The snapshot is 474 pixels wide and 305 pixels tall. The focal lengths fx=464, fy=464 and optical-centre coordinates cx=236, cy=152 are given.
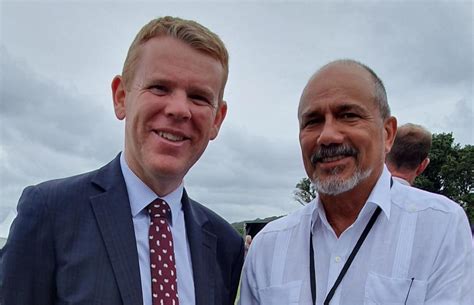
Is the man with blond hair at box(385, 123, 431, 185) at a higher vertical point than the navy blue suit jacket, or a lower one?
higher

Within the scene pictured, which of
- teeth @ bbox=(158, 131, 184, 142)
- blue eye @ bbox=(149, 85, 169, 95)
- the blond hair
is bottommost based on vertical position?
teeth @ bbox=(158, 131, 184, 142)

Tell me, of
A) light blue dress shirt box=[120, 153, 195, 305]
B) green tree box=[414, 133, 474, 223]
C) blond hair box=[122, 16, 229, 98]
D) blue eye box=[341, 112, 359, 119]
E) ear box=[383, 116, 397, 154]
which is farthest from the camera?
green tree box=[414, 133, 474, 223]

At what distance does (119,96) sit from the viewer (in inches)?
106

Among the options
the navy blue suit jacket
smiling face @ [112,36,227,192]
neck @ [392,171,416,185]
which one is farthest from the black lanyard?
neck @ [392,171,416,185]

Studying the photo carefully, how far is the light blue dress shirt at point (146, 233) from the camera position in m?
2.36

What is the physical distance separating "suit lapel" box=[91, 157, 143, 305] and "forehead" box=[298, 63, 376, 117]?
1269 millimetres

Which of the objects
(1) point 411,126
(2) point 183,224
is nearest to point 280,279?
(2) point 183,224

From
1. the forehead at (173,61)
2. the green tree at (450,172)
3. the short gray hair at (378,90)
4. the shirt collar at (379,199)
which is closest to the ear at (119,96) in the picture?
the forehead at (173,61)

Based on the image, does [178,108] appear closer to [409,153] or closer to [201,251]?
[201,251]

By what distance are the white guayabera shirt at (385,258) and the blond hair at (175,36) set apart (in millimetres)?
1242

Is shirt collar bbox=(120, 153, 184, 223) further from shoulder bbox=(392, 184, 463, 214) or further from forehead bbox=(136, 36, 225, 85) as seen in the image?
shoulder bbox=(392, 184, 463, 214)

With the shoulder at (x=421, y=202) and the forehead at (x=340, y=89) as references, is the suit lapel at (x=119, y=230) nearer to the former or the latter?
the forehead at (x=340, y=89)

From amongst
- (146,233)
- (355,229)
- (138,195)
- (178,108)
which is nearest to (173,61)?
(178,108)

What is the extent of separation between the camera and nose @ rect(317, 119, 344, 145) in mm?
2811
